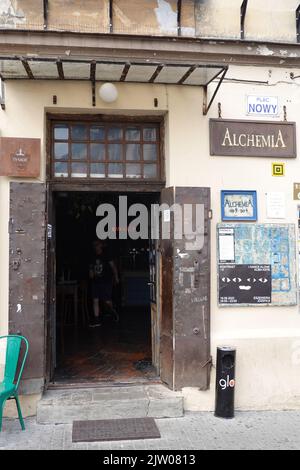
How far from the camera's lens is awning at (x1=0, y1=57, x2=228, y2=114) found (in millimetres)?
5379

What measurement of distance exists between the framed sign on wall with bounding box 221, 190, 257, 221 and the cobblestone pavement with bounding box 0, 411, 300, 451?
7.70 feet

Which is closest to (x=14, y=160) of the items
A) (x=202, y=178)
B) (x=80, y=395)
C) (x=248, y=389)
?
(x=202, y=178)

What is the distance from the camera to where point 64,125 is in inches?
246

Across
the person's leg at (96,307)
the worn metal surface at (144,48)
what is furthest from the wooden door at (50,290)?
the person's leg at (96,307)

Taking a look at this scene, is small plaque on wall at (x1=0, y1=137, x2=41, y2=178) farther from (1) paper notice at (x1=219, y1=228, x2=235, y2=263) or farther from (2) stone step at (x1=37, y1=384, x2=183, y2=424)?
(2) stone step at (x1=37, y1=384, x2=183, y2=424)

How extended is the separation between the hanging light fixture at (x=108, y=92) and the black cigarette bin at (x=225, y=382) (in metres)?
3.21

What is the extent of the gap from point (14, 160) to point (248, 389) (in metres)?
3.85

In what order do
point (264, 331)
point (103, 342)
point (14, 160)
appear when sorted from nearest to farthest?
point (14, 160)
point (264, 331)
point (103, 342)

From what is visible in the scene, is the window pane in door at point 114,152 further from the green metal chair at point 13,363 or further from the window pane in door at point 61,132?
the green metal chair at point 13,363

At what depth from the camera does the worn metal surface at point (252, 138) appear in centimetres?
616

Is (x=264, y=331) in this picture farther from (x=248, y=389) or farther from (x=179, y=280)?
(x=179, y=280)

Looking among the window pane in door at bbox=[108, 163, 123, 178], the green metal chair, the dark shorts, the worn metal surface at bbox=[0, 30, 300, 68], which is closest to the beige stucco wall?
the worn metal surface at bbox=[0, 30, 300, 68]

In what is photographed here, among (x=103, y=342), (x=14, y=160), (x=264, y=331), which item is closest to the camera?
(x=14, y=160)

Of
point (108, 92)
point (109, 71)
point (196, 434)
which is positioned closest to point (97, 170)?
point (108, 92)
